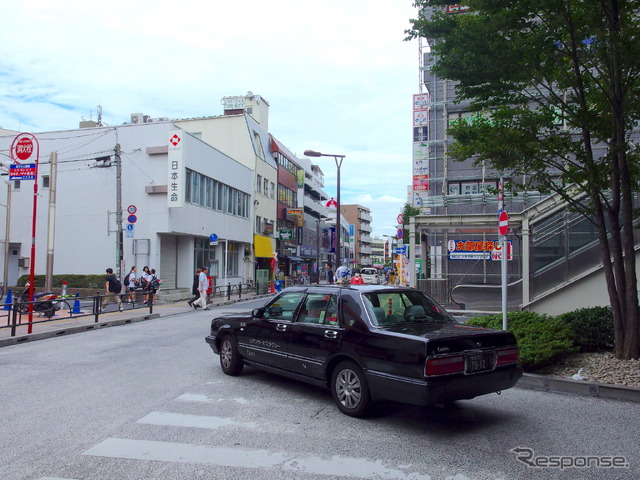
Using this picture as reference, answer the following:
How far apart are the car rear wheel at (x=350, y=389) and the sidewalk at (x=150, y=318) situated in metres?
3.11

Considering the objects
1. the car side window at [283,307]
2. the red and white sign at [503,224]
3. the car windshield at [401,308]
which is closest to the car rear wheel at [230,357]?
the car side window at [283,307]

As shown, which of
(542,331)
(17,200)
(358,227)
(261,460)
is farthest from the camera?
(358,227)

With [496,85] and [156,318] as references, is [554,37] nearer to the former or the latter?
[496,85]

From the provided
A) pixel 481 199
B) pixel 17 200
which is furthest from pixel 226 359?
pixel 17 200

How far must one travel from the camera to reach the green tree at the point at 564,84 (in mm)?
7867

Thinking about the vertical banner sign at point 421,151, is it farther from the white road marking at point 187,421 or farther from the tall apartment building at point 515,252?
the white road marking at point 187,421

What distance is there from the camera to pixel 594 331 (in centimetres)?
872

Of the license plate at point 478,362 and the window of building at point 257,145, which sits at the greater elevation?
the window of building at point 257,145

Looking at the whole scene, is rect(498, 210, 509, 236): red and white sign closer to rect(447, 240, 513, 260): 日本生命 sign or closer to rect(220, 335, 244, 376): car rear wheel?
rect(220, 335, 244, 376): car rear wheel

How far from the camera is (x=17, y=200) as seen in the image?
29.8 meters

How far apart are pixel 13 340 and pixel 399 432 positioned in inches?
414

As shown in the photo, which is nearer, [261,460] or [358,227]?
[261,460]

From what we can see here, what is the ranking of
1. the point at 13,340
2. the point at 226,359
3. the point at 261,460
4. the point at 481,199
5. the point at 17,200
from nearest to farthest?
the point at 261,460 < the point at 226,359 < the point at 13,340 < the point at 481,199 < the point at 17,200

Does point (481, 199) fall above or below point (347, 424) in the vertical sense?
above
